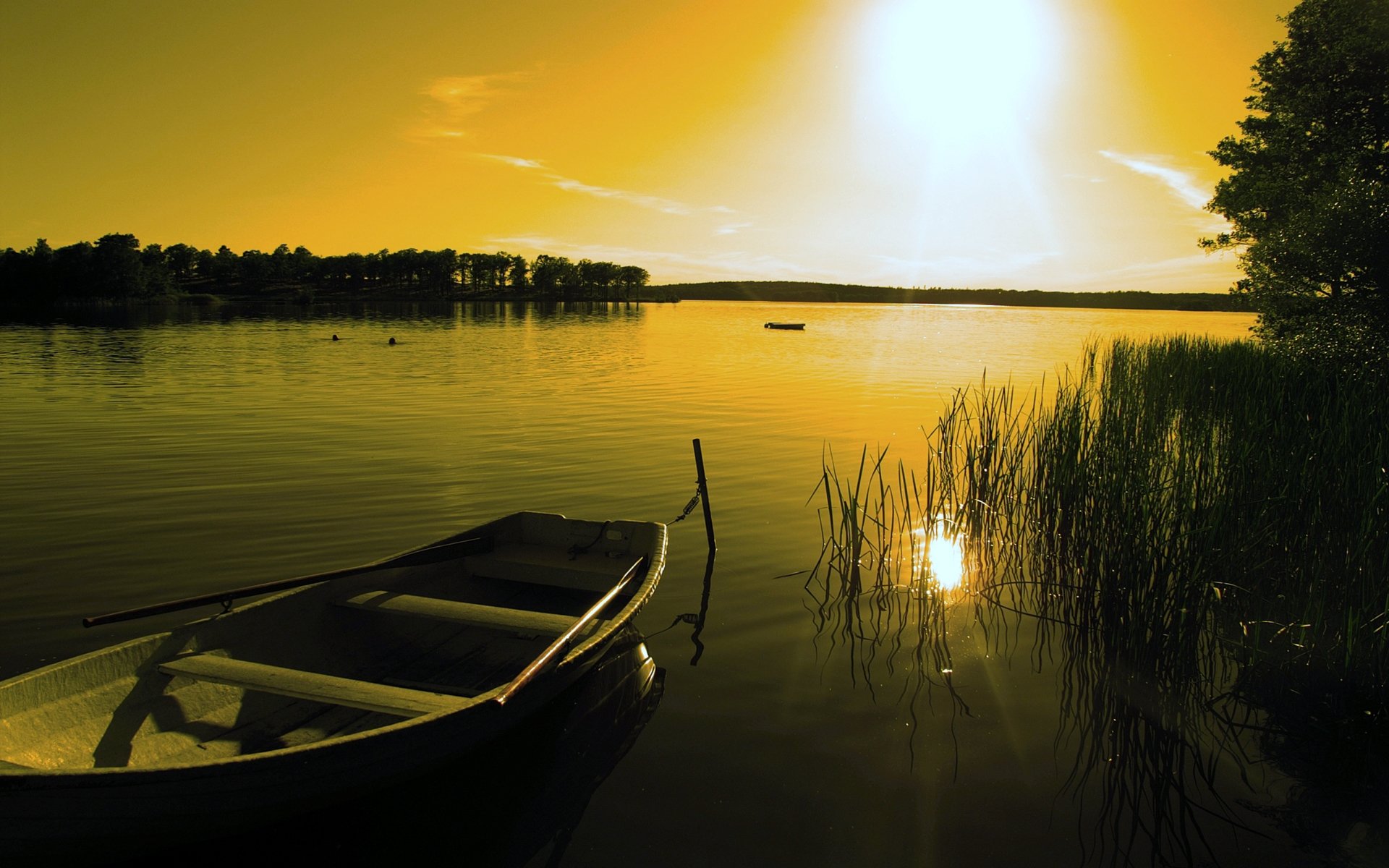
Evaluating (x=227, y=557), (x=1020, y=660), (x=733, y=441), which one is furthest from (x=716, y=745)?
(x=733, y=441)

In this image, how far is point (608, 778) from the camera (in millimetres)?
4914

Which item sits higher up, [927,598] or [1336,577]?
[1336,577]

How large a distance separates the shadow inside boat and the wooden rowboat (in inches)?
12.1

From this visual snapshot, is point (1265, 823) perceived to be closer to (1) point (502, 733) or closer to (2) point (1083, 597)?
(2) point (1083, 597)

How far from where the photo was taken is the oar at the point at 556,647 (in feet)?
14.1

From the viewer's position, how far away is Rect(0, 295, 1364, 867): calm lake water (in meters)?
4.50

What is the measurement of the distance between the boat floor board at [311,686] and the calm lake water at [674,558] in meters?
1.20

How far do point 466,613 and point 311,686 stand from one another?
57.5 inches

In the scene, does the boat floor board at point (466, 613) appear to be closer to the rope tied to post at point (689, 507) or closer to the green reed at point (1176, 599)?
the green reed at point (1176, 599)

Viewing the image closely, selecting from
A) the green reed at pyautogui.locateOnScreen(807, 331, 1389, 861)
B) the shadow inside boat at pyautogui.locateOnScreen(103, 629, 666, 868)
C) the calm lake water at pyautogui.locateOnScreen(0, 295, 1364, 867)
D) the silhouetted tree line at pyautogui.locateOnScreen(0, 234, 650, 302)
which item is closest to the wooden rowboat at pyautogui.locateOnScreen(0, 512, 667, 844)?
the shadow inside boat at pyautogui.locateOnScreen(103, 629, 666, 868)

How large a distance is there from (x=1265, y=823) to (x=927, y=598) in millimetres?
3443

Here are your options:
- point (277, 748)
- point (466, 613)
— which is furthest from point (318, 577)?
point (277, 748)

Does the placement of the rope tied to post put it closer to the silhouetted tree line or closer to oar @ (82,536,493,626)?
oar @ (82,536,493,626)

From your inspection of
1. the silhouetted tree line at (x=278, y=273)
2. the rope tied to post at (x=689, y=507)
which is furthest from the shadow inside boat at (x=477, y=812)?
the silhouetted tree line at (x=278, y=273)
